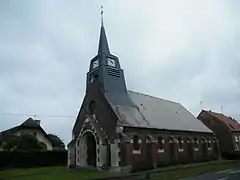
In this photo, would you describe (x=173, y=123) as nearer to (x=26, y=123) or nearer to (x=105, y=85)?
(x=105, y=85)

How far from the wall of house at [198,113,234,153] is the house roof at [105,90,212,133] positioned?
33.9 feet

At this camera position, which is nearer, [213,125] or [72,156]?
[72,156]

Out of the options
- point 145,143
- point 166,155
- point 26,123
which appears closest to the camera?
point 145,143

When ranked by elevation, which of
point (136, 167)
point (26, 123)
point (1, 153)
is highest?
point (26, 123)

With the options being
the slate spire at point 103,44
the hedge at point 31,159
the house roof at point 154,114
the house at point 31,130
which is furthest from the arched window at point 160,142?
the house at point 31,130

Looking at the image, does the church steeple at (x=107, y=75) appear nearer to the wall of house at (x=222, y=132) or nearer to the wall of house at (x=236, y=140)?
the wall of house at (x=222, y=132)

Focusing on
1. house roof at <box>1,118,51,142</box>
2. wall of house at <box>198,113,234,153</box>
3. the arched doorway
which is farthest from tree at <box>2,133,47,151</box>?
wall of house at <box>198,113,234,153</box>

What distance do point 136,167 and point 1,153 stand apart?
1859cm

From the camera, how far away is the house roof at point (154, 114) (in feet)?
98.3

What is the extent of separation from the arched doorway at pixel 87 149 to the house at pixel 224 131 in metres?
30.0

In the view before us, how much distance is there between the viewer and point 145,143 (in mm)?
29969

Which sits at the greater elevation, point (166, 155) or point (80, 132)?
point (80, 132)

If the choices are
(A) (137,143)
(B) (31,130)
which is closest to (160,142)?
(A) (137,143)

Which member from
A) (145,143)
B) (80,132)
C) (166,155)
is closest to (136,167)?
(145,143)
